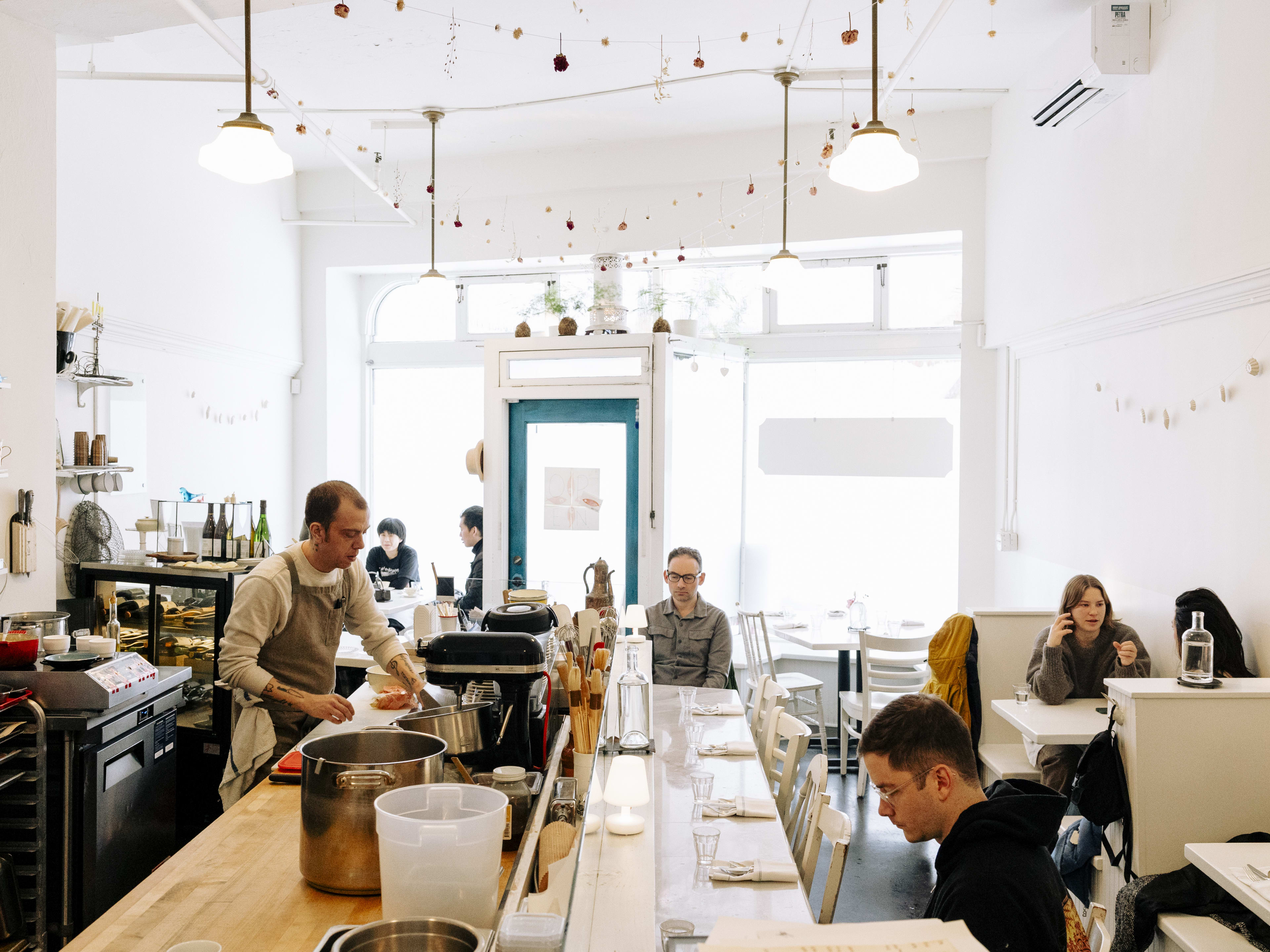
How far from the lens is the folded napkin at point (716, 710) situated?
164 inches

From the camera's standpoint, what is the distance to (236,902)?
1871 mm

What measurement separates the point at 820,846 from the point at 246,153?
111 inches

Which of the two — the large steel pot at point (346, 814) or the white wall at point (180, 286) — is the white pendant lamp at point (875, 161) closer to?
the large steel pot at point (346, 814)

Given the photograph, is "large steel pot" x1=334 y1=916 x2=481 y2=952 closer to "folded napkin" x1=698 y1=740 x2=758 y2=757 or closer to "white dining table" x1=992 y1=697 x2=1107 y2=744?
"folded napkin" x1=698 y1=740 x2=758 y2=757

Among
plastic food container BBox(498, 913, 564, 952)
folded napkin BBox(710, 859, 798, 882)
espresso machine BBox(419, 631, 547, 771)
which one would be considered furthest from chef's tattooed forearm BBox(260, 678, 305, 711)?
plastic food container BBox(498, 913, 564, 952)

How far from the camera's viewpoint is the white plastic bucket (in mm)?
1470

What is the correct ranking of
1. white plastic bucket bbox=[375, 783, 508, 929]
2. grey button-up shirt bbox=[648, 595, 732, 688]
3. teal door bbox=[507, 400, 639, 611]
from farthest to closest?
teal door bbox=[507, 400, 639, 611] → grey button-up shirt bbox=[648, 595, 732, 688] → white plastic bucket bbox=[375, 783, 508, 929]

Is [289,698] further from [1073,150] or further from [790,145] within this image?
[790,145]

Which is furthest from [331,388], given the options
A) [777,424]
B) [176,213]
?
[777,424]

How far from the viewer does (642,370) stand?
663 centimetres

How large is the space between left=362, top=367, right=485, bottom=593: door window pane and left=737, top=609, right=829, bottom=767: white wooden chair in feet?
9.68

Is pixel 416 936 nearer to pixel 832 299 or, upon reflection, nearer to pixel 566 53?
pixel 566 53

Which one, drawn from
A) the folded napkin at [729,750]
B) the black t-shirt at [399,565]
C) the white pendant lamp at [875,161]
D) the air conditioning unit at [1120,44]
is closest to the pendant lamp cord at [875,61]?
the white pendant lamp at [875,161]

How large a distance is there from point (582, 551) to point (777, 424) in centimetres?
191
